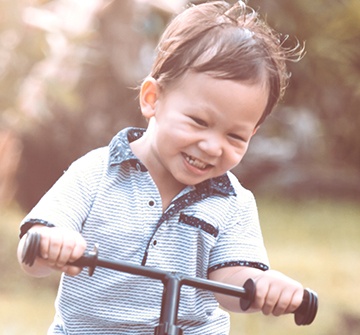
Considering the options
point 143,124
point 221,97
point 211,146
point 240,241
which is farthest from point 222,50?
point 143,124

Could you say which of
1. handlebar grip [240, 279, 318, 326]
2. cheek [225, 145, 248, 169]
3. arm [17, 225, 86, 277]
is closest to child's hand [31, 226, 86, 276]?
arm [17, 225, 86, 277]

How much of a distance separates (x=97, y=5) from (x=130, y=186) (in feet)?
13.7

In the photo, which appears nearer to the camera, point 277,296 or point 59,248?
point 59,248

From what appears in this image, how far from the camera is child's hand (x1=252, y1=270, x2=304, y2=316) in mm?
2342

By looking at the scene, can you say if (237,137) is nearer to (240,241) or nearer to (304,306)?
(240,241)

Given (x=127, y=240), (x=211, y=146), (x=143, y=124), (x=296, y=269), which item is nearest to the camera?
(x=211, y=146)

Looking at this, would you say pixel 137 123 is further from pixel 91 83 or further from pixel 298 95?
pixel 298 95

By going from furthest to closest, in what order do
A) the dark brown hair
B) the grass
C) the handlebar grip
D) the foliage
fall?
the grass → the foliage → the dark brown hair → the handlebar grip

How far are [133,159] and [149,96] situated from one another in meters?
0.20

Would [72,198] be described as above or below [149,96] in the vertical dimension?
below

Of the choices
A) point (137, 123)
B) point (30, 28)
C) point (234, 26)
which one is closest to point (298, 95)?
point (137, 123)

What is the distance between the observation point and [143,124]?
6.77 meters

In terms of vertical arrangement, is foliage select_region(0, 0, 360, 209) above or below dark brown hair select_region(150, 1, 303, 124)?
below

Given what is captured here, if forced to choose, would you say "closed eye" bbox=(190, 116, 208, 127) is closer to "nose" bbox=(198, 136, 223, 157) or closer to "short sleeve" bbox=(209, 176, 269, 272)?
"nose" bbox=(198, 136, 223, 157)
